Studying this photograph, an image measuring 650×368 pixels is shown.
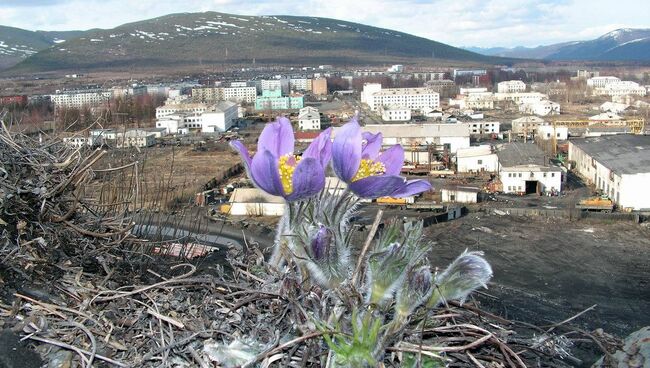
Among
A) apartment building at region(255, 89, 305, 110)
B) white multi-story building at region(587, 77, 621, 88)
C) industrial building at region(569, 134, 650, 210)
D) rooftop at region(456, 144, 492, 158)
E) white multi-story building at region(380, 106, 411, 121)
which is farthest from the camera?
white multi-story building at region(587, 77, 621, 88)

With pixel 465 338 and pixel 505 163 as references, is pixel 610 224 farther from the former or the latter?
pixel 465 338

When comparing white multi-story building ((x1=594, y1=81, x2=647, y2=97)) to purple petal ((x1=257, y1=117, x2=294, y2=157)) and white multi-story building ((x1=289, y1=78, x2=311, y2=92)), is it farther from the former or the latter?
purple petal ((x1=257, y1=117, x2=294, y2=157))

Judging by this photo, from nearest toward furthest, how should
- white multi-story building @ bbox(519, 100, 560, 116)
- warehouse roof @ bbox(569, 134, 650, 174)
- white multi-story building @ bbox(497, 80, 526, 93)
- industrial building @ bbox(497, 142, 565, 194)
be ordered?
warehouse roof @ bbox(569, 134, 650, 174) → industrial building @ bbox(497, 142, 565, 194) → white multi-story building @ bbox(519, 100, 560, 116) → white multi-story building @ bbox(497, 80, 526, 93)

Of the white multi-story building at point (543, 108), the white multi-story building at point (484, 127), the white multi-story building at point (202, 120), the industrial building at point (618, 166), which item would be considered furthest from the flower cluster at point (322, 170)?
the white multi-story building at point (543, 108)

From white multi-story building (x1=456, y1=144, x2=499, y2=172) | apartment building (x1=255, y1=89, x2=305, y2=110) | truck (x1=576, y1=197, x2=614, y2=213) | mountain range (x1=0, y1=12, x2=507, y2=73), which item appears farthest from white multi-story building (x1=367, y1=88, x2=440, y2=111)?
mountain range (x1=0, y1=12, x2=507, y2=73)

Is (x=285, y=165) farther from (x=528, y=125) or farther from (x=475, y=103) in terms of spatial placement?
(x=475, y=103)

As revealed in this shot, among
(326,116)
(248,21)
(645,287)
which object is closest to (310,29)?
(248,21)

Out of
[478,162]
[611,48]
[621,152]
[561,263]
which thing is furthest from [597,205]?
[611,48]
